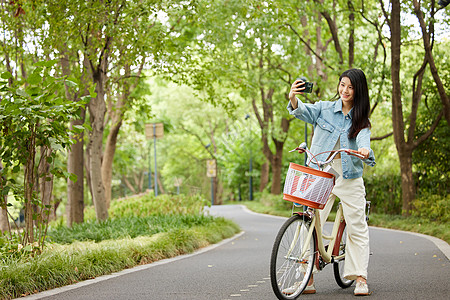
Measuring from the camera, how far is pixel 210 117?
2061 inches

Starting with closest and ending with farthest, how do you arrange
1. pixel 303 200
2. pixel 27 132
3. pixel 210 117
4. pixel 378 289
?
pixel 303 200, pixel 378 289, pixel 27 132, pixel 210 117

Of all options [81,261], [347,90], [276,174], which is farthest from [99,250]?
[276,174]

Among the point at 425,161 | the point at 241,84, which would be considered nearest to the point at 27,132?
the point at 241,84

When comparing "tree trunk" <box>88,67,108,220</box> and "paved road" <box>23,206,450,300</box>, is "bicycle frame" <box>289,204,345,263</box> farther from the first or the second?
"tree trunk" <box>88,67,108,220</box>

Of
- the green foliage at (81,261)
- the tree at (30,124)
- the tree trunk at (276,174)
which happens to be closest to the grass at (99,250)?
the green foliage at (81,261)

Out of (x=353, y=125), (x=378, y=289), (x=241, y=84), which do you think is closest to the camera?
(x=353, y=125)

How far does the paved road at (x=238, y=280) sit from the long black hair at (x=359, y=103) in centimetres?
148

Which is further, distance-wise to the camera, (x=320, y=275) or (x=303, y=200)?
(x=320, y=275)

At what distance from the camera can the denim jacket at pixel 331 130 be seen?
5438mm

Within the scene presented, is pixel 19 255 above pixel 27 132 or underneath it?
underneath

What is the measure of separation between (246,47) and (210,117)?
3051cm

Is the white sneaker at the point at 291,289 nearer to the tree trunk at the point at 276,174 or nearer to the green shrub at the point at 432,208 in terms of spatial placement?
the green shrub at the point at 432,208

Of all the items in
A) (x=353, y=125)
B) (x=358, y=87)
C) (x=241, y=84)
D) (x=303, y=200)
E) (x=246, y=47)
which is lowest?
(x=303, y=200)

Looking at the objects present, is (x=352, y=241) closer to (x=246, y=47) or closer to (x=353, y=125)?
(x=353, y=125)
